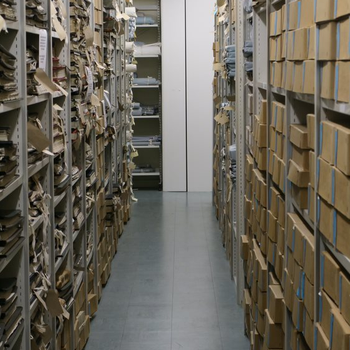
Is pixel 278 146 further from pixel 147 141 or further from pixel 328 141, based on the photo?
pixel 147 141

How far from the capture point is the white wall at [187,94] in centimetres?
1005

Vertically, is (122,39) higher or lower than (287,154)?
higher

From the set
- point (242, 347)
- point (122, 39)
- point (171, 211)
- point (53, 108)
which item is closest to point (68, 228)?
point (53, 108)

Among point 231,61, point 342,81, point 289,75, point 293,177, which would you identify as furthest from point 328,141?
point 231,61

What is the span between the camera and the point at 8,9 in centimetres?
249

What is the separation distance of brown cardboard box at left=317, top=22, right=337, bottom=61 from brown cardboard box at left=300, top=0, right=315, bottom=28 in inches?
10.8

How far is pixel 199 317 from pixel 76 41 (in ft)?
7.03

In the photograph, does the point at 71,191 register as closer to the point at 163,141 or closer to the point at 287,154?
the point at 287,154

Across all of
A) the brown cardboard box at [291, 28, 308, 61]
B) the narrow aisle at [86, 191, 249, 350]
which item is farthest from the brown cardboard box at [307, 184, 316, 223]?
the narrow aisle at [86, 191, 249, 350]

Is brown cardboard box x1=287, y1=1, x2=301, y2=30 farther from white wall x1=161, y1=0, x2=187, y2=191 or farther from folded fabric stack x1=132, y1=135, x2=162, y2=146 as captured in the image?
folded fabric stack x1=132, y1=135, x2=162, y2=146

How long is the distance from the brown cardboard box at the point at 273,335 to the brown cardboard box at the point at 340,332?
121 centimetres

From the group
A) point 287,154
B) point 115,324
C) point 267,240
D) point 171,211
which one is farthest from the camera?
point 171,211

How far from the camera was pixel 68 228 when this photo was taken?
12.8 feet

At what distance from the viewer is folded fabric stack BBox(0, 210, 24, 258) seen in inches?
98.0
